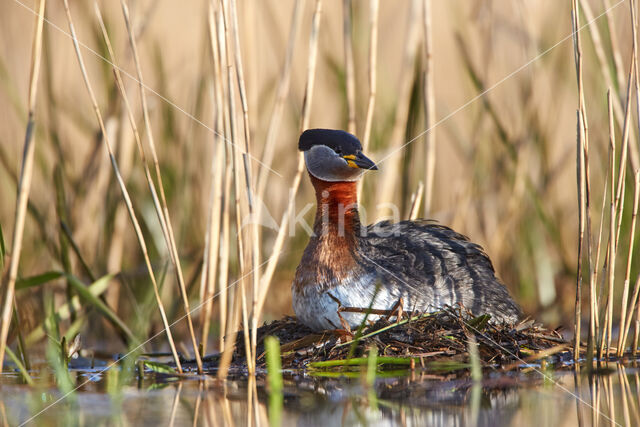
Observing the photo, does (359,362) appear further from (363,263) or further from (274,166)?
(274,166)

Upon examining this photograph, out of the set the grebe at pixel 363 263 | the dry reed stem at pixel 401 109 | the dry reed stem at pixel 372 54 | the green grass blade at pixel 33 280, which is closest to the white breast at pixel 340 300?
the grebe at pixel 363 263

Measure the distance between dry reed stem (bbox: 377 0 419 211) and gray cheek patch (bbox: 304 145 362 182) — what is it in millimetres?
644

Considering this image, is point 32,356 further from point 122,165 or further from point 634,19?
point 634,19

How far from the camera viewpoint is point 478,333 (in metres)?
4.46

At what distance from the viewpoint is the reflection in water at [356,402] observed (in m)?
3.20

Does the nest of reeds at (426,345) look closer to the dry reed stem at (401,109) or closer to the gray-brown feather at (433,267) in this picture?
the gray-brown feather at (433,267)

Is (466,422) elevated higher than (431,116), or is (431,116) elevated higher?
(431,116)

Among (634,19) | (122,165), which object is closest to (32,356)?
(122,165)

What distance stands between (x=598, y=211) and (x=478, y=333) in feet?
9.09

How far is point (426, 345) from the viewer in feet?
14.4

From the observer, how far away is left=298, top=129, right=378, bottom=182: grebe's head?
193 inches

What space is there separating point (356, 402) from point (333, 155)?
193cm

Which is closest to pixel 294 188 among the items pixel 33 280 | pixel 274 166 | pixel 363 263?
pixel 363 263

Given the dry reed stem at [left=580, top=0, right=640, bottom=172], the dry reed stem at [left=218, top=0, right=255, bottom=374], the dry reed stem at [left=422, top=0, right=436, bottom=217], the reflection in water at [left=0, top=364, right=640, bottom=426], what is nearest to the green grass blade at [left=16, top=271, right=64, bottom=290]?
the reflection in water at [left=0, top=364, right=640, bottom=426]
